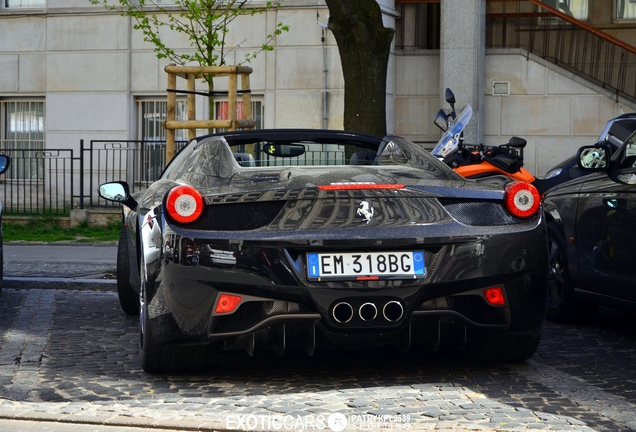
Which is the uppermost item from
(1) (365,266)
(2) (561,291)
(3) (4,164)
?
(3) (4,164)

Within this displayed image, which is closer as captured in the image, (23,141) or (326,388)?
(326,388)

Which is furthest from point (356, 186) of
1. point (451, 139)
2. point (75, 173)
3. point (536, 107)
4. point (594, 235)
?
point (75, 173)

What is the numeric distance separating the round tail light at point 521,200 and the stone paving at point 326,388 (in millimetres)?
846

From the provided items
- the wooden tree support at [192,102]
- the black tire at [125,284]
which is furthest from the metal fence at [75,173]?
the black tire at [125,284]

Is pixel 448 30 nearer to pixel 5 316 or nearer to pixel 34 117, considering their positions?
pixel 34 117

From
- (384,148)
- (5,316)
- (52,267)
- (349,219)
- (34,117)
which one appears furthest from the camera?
(34,117)

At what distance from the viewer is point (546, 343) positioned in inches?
267

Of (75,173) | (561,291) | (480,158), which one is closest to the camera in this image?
(561,291)

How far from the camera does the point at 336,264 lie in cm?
511

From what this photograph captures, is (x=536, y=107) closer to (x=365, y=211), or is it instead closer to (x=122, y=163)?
(x=122, y=163)

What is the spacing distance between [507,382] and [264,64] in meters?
16.7

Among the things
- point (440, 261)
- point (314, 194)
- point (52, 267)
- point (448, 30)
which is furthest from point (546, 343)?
point (448, 30)

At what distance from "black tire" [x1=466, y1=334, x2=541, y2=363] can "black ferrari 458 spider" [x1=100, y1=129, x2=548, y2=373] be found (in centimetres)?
20

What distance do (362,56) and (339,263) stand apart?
24.4 feet
